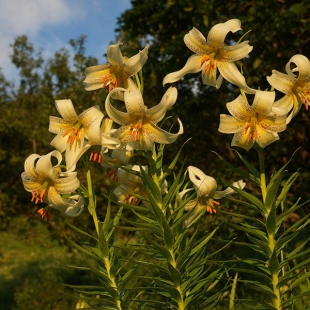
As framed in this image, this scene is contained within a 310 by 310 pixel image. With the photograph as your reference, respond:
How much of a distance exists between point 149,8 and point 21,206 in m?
11.3

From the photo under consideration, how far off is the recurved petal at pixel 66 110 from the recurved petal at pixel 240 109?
1.81 feet

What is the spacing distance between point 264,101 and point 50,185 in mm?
791

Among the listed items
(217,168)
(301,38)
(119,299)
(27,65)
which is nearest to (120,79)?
(119,299)

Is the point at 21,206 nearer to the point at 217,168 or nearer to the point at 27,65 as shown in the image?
the point at 27,65

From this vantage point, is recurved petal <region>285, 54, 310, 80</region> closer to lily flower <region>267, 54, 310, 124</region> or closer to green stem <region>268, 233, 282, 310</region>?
lily flower <region>267, 54, 310, 124</region>

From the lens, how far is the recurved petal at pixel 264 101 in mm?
1655

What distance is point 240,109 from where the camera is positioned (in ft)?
5.56

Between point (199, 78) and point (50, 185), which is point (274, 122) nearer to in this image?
point (50, 185)

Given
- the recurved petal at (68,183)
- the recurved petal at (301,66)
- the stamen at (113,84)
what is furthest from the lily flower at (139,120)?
the recurved petal at (301,66)

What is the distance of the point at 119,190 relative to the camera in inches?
76.3

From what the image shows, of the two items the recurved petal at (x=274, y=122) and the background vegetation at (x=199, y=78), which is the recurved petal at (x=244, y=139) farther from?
the background vegetation at (x=199, y=78)

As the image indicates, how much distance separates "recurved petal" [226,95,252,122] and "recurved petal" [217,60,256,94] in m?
0.04

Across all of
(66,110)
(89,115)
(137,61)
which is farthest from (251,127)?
(66,110)

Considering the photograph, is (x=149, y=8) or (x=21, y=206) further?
(x=21, y=206)
